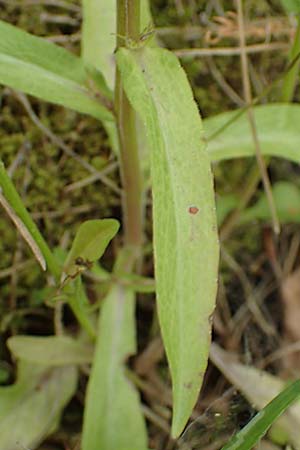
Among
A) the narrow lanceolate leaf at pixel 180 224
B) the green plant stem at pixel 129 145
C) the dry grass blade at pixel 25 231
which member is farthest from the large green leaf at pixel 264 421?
the green plant stem at pixel 129 145

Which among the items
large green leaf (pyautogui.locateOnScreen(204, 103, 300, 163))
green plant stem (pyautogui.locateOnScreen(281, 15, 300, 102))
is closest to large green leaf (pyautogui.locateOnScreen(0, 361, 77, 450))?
large green leaf (pyautogui.locateOnScreen(204, 103, 300, 163))

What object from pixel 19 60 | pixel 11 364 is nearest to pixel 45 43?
pixel 19 60

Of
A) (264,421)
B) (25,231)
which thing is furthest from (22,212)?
(264,421)

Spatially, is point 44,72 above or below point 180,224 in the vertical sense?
above

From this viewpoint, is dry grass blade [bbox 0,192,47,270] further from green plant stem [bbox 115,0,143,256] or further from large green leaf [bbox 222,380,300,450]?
large green leaf [bbox 222,380,300,450]

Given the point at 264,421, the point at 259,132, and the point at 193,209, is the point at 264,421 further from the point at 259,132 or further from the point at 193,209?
the point at 259,132
